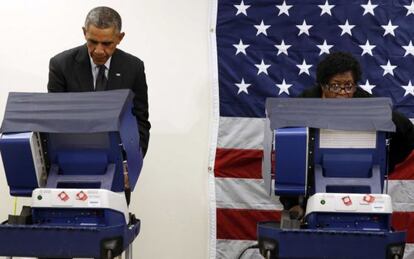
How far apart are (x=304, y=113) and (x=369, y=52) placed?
51.6 inches

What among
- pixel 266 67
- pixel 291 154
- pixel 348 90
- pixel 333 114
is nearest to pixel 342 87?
pixel 348 90

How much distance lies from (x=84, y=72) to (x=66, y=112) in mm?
455

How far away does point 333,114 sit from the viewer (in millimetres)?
2033

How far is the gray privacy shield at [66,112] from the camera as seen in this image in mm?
1989

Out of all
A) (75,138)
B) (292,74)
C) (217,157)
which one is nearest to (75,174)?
(75,138)

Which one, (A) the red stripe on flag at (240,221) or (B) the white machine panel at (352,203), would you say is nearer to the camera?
(B) the white machine panel at (352,203)

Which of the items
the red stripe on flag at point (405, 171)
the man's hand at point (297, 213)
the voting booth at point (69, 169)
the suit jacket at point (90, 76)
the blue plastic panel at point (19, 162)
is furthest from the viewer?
the red stripe on flag at point (405, 171)

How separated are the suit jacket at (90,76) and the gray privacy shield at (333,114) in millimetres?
627

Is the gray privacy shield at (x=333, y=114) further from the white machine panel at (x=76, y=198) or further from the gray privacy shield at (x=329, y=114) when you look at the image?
the white machine panel at (x=76, y=198)

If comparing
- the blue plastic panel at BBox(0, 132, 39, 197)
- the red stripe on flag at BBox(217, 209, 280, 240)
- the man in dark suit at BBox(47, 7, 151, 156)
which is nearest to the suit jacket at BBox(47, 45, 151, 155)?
the man in dark suit at BBox(47, 7, 151, 156)

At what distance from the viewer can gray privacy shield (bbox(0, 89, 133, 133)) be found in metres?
1.99

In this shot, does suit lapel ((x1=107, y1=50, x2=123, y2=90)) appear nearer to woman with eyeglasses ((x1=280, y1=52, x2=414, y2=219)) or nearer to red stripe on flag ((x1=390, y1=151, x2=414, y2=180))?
woman with eyeglasses ((x1=280, y1=52, x2=414, y2=219))

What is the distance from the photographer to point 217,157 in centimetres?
322

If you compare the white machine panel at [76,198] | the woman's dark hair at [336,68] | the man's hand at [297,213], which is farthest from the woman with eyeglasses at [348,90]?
the white machine panel at [76,198]
